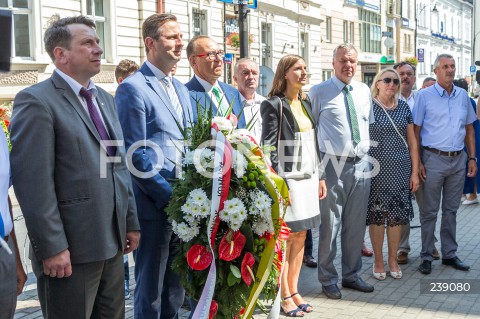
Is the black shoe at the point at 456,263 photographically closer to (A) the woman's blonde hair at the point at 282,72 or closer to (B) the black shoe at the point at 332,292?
(B) the black shoe at the point at 332,292

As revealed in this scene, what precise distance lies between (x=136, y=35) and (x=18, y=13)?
5.19 metres

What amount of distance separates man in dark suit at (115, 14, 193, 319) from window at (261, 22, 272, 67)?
2818cm

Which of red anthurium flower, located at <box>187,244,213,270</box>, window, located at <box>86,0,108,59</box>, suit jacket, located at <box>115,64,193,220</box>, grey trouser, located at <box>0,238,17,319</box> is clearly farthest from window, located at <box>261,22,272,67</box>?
grey trouser, located at <box>0,238,17,319</box>

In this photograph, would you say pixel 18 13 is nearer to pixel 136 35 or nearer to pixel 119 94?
pixel 136 35

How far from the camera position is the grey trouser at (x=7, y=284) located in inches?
121

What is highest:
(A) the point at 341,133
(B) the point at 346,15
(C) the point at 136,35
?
Result: (B) the point at 346,15

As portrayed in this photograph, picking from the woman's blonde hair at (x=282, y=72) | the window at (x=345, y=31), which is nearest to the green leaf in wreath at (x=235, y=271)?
the woman's blonde hair at (x=282, y=72)

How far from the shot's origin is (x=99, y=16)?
71.2 ft

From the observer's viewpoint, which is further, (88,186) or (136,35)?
(136,35)

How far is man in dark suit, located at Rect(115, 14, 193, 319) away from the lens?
4.30 meters

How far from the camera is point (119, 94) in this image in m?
4.43

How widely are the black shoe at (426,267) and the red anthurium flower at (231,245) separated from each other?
11.0 feet

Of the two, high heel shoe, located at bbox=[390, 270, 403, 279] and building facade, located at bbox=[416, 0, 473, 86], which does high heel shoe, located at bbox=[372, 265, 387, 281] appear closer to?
high heel shoe, located at bbox=[390, 270, 403, 279]

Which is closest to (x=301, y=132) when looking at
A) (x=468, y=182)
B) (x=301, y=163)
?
(x=301, y=163)
